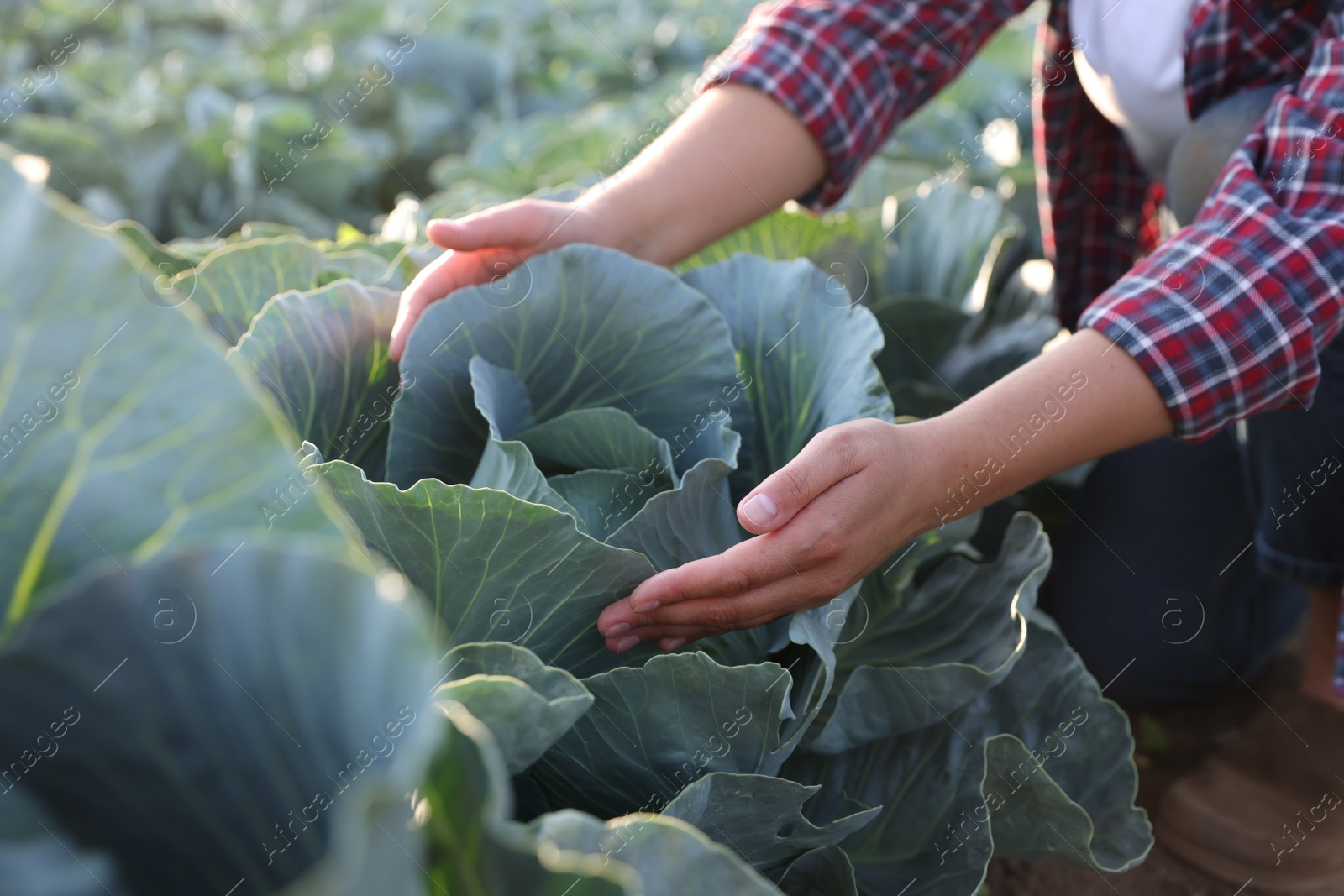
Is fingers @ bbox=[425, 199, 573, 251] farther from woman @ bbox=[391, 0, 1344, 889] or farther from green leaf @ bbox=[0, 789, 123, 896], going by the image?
green leaf @ bbox=[0, 789, 123, 896]

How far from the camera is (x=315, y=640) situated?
0.50m

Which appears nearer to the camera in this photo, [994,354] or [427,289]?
[427,289]

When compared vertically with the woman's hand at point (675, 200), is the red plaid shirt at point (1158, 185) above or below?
below

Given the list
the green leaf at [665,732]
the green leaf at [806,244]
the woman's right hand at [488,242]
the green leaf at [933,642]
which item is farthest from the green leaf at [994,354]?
the green leaf at [665,732]

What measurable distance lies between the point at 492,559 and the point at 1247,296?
2.82 ft

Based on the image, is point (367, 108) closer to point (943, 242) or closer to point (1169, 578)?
point (943, 242)

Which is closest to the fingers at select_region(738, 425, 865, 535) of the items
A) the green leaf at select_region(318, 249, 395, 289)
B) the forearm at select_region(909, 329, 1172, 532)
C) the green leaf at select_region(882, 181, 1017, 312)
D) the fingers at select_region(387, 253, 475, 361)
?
the forearm at select_region(909, 329, 1172, 532)

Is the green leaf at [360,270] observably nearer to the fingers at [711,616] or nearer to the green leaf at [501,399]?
the green leaf at [501,399]

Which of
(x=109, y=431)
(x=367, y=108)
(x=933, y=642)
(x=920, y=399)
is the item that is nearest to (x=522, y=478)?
(x=109, y=431)

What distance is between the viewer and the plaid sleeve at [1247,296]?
117cm

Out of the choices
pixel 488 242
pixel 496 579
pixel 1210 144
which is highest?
pixel 488 242

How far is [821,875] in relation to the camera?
1.06 m

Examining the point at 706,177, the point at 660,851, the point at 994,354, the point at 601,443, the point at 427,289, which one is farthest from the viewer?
the point at 994,354

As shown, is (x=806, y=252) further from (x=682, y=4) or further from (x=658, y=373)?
(x=682, y=4)
